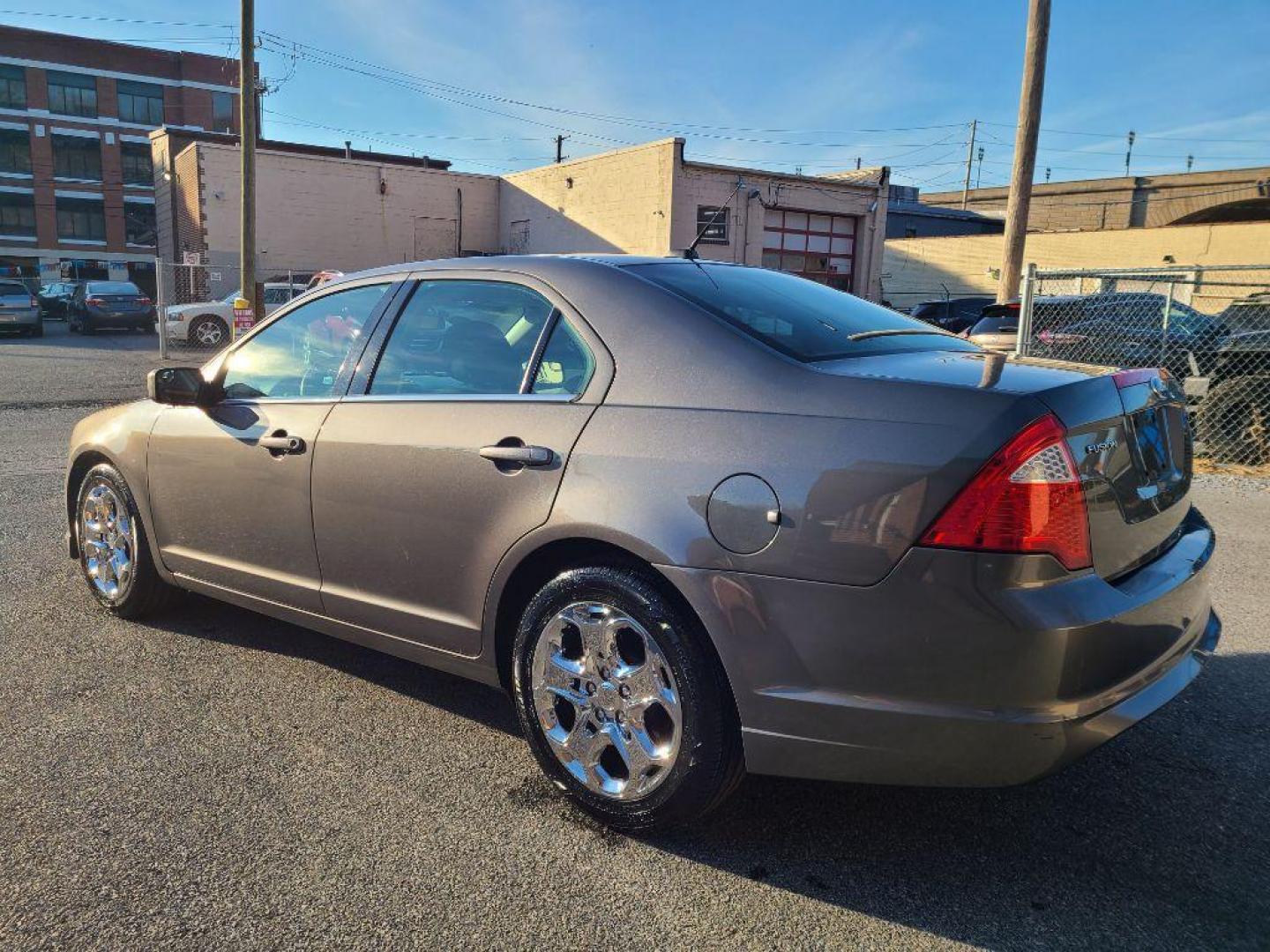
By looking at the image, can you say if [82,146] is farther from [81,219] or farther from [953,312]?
[953,312]

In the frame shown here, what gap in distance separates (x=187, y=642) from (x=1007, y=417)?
142 inches

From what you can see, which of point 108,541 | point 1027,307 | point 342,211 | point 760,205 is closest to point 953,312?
point 760,205

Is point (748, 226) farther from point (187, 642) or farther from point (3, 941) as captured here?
point (3, 941)

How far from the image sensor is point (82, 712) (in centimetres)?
346

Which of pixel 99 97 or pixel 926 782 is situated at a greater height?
pixel 99 97

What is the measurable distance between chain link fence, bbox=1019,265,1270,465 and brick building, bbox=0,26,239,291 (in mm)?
58142

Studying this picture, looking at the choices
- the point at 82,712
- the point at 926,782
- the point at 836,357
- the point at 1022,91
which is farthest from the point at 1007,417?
the point at 1022,91

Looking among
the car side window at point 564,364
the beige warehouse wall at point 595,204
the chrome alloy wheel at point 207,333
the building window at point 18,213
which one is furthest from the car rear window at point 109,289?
the building window at point 18,213

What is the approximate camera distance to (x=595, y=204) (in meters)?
31.6

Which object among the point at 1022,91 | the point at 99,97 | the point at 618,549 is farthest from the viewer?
the point at 99,97

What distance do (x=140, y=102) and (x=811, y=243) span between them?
47.3m

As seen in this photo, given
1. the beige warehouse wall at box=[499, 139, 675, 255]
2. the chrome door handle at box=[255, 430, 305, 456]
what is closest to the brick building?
the beige warehouse wall at box=[499, 139, 675, 255]

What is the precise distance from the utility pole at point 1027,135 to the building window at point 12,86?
2412 inches

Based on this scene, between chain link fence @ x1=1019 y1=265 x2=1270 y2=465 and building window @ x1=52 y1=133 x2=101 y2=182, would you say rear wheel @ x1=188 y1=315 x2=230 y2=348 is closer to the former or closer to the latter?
chain link fence @ x1=1019 y1=265 x2=1270 y2=465
